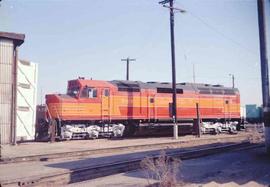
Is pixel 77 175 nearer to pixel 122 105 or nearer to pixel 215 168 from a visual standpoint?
pixel 215 168

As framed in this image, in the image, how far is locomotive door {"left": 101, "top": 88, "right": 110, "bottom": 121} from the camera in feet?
83.6

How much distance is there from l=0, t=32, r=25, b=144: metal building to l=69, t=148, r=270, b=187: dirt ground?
11.9m

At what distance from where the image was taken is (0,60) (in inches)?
858

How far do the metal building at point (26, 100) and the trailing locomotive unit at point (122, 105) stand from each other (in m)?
1.19

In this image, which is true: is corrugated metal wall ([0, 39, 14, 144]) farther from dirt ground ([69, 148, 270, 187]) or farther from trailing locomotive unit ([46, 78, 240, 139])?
dirt ground ([69, 148, 270, 187])

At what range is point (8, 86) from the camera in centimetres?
2189

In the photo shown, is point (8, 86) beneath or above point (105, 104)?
above

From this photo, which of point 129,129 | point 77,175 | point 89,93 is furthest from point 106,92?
point 77,175

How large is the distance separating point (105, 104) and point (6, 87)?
22.9 feet

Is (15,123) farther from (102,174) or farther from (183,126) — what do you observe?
(183,126)

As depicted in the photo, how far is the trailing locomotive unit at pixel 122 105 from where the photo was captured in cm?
2414

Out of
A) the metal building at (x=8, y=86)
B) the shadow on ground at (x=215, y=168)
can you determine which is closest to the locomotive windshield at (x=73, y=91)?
the metal building at (x=8, y=86)

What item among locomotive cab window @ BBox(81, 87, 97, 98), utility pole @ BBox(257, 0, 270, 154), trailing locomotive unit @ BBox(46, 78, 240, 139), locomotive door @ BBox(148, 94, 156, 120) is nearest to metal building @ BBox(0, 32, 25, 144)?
trailing locomotive unit @ BBox(46, 78, 240, 139)

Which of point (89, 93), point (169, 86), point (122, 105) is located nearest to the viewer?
point (89, 93)
